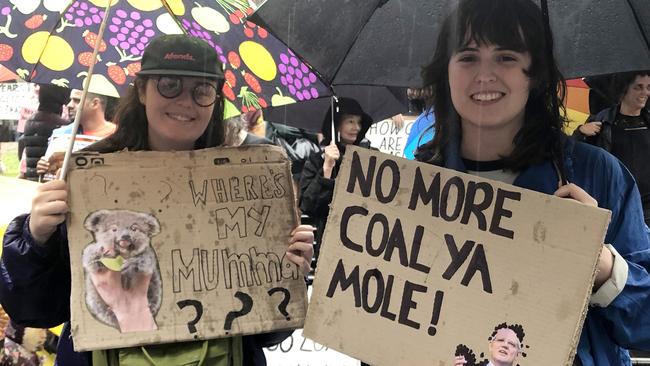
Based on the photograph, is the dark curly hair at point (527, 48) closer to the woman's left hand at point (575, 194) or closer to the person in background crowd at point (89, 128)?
the woman's left hand at point (575, 194)

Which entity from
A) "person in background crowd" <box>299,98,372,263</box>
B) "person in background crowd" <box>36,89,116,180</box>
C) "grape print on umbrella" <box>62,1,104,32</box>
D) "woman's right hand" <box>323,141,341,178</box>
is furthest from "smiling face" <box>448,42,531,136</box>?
"woman's right hand" <box>323,141,341,178</box>

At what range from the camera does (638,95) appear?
413cm

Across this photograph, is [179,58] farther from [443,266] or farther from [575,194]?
[575,194]

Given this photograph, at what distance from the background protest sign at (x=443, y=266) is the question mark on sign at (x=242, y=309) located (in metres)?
0.19

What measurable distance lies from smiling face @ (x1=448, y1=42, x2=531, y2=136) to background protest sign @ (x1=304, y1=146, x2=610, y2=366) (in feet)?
0.61

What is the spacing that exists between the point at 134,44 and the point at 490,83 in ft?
4.27

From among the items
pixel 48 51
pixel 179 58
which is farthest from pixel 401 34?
pixel 48 51

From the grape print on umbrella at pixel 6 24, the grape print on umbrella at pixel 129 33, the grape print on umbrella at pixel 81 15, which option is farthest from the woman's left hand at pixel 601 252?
the grape print on umbrella at pixel 6 24

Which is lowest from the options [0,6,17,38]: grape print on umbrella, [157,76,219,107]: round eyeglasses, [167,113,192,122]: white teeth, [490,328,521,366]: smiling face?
[490,328,521,366]: smiling face

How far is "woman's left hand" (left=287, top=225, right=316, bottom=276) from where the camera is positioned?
1.94 meters

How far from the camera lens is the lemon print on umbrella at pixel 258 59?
2.34m

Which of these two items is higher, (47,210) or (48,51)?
(48,51)

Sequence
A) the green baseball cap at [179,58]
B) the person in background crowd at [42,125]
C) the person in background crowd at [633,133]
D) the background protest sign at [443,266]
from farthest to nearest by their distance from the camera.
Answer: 1. the person in background crowd at [42,125]
2. the person in background crowd at [633,133]
3. the green baseball cap at [179,58]
4. the background protest sign at [443,266]

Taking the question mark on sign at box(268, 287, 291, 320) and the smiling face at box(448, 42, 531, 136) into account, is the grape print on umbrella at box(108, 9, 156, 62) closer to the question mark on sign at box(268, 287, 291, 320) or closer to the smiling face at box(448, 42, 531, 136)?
the question mark on sign at box(268, 287, 291, 320)
